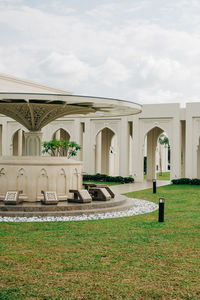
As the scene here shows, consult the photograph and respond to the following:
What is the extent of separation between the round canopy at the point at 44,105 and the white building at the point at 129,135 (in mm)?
11802

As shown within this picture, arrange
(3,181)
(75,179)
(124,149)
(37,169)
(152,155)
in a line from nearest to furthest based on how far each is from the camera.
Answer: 1. (37,169)
2. (3,181)
3. (75,179)
4. (124,149)
5. (152,155)

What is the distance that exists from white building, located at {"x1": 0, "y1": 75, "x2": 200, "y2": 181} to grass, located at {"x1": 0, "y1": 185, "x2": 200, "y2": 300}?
49.7 feet

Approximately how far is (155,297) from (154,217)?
602cm

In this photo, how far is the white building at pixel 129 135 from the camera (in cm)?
2486

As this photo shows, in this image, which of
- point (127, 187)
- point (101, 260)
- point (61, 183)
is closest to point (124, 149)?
point (127, 187)

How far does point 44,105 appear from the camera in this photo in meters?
12.5

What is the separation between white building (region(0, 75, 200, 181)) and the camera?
979 inches

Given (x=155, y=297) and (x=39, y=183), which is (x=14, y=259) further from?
(x=39, y=183)

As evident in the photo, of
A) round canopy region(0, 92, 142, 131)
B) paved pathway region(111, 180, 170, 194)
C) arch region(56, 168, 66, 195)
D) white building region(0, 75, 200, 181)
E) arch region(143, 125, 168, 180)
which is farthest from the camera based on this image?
arch region(143, 125, 168, 180)

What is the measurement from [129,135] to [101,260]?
2108 centimetres

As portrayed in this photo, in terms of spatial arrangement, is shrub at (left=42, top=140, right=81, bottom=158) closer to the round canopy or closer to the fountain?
the round canopy

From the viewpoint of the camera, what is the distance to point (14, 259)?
6586 millimetres

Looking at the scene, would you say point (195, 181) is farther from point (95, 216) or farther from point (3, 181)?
point (3, 181)

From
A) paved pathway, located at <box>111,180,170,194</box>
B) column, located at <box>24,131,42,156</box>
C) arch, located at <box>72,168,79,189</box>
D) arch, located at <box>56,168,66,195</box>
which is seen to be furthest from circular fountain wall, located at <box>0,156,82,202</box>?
paved pathway, located at <box>111,180,170,194</box>
